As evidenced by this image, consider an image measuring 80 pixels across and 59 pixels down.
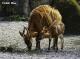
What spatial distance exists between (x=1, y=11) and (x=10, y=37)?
955 cm

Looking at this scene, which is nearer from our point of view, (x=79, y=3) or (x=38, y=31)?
(x=79, y=3)

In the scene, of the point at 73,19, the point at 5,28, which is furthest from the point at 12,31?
the point at 73,19

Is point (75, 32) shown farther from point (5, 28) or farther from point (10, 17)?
point (10, 17)

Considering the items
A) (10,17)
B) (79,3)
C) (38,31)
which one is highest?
(79,3)

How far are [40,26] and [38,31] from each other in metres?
0.17

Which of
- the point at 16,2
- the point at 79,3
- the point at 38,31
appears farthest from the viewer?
the point at 16,2

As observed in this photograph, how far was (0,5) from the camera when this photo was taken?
21859 millimetres

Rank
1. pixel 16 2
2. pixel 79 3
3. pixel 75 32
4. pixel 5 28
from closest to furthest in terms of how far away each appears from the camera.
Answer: pixel 79 3 → pixel 75 32 → pixel 5 28 → pixel 16 2

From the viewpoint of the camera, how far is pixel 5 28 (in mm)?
15750

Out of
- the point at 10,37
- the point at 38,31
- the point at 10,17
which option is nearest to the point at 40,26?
the point at 38,31

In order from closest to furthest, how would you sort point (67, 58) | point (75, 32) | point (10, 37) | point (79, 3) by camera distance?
point (79, 3)
point (67, 58)
point (10, 37)
point (75, 32)

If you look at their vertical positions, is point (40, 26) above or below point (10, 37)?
above

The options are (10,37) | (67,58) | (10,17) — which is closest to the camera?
(67,58)

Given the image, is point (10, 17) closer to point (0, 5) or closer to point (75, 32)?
point (0, 5)
